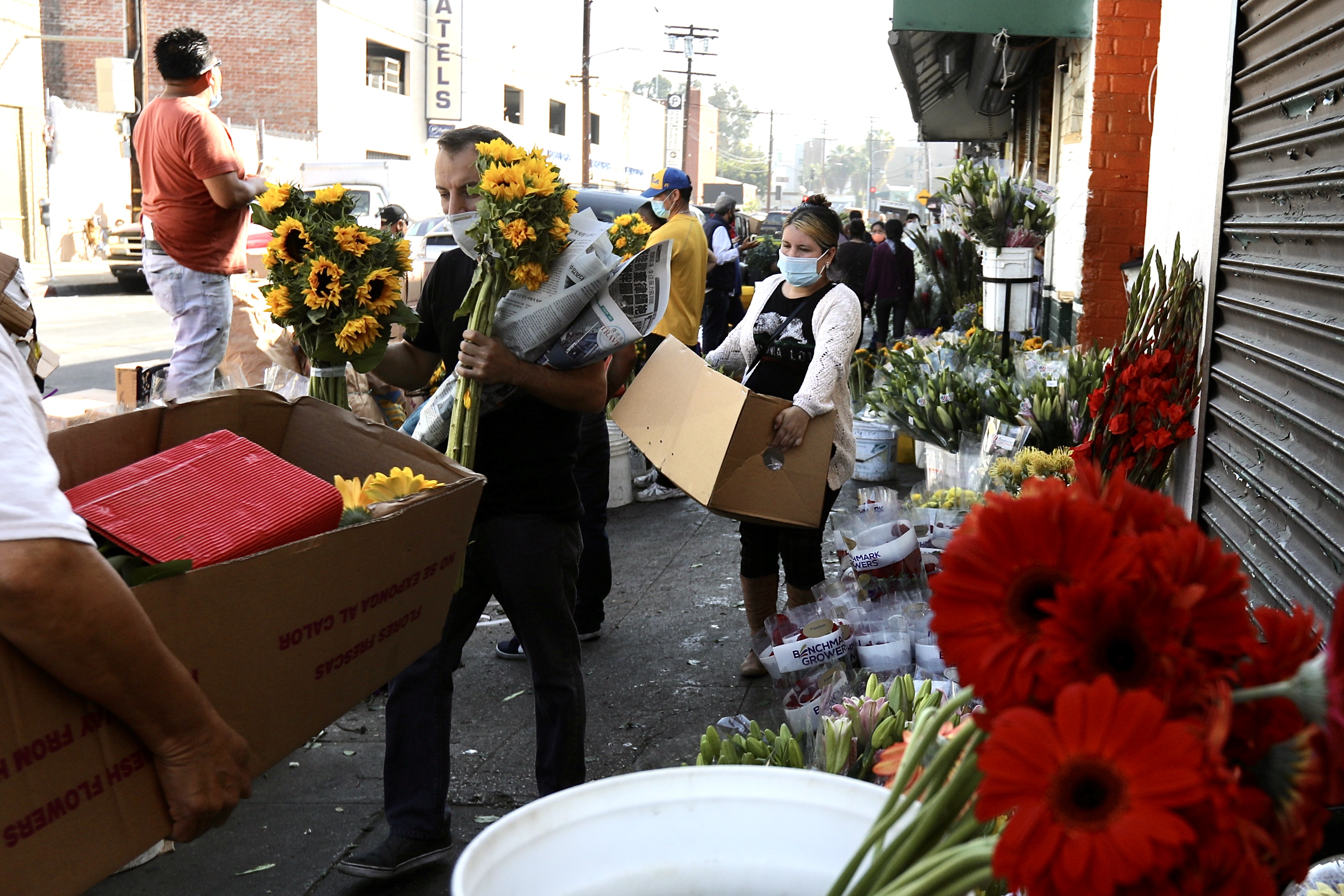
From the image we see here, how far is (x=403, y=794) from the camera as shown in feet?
10.7

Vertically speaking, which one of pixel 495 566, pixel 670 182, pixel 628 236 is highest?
pixel 670 182

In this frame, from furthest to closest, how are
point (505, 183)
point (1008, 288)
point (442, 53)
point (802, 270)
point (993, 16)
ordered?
1. point (442, 53)
2. point (993, 16)
3. point (1008, 288)
4. point (802, 270)
5. point (505, 183)

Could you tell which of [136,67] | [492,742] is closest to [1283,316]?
[492,742]

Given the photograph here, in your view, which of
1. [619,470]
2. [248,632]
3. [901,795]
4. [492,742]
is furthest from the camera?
[619,470]

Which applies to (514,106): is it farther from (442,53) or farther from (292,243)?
(292,243)

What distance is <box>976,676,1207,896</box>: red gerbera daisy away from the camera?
0.74 m

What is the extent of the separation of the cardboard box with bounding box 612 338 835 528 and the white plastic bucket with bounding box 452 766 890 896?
9.33ft

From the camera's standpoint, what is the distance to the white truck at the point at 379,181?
65.6 ft

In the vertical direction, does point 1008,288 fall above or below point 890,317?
above

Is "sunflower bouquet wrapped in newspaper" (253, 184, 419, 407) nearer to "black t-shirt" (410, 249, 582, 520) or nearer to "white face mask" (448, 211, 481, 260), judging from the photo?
"white face mask" (448, 211, 481, 260)

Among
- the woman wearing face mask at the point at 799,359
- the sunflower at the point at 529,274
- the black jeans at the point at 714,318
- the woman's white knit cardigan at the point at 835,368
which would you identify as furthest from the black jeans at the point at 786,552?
the black jeans at the point at 714,318

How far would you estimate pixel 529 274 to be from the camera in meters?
2.84

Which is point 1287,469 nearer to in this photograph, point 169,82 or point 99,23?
point 169,82

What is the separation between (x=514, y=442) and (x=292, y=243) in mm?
756
